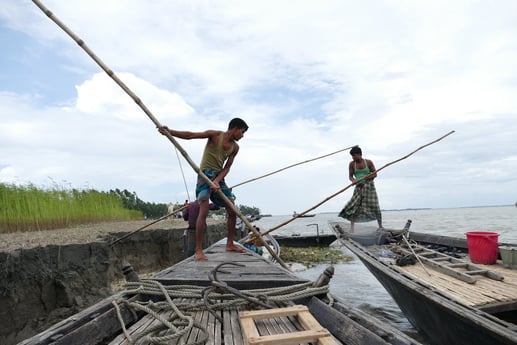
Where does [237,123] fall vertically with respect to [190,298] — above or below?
above

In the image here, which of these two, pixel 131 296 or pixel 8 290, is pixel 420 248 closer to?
pixel 131 296

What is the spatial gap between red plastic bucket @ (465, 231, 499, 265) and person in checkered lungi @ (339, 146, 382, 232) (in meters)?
2.73

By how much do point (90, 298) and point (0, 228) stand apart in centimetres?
268

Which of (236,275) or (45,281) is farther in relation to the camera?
(45,281)

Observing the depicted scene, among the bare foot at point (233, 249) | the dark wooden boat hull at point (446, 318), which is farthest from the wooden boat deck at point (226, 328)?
the bare foot at point (233, 249)

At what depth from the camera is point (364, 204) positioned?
7445 millimetres

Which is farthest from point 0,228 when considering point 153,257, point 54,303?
point 153,257

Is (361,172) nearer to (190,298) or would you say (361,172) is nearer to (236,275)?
(236,275)

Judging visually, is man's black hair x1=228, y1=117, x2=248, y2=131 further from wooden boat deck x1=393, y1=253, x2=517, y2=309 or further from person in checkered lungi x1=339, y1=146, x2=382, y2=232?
person in checkered lungi x1=339, y1=146, x2=382, y2=232

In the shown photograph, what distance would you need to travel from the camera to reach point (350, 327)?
1723mm

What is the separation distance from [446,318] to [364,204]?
4.56 m

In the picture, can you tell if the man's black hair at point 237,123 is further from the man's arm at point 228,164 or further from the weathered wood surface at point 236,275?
the weathered wood surface at point 236,275

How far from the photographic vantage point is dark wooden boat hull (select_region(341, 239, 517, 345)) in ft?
7.82

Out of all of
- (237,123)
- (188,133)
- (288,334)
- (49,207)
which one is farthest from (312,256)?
(288,334)
